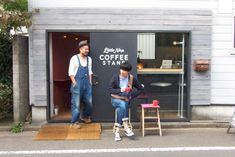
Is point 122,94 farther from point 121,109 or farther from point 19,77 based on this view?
point 19,77

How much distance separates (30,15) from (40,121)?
2406 millimetres

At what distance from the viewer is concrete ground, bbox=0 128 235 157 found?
759 cm

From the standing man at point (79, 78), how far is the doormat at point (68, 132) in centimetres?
22

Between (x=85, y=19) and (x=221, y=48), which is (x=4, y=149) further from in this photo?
(x=221, y=48)

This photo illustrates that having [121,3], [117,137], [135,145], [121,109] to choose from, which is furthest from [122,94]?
[121,3]

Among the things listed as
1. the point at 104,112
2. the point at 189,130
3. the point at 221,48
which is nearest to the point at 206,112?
the point at 189,130

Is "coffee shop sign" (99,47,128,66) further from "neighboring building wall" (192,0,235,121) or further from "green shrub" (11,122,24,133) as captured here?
"green shrub" (11,122,24,133)

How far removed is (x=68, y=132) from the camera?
9.07 metres

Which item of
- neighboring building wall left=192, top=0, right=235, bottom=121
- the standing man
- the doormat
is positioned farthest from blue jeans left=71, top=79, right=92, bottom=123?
neighboring building wall left=192, top=0, right=235, bottom=121

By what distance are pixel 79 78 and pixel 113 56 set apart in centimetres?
98

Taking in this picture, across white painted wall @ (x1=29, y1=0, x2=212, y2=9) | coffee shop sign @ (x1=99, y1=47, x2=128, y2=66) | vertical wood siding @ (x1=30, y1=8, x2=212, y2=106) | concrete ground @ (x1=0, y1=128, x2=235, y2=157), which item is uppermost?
white painted wall @ (x1=29, y1=0, x2=212, y2=9)

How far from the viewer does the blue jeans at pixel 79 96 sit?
9336mm

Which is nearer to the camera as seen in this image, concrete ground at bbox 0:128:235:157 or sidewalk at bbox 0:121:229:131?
concrete ground at bbox 0:128:235:157

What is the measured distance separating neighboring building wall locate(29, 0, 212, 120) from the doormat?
59 cm
